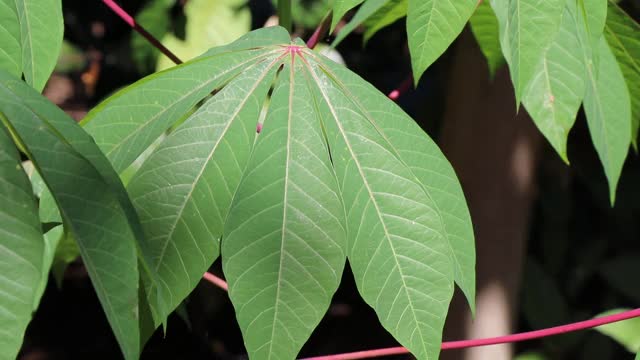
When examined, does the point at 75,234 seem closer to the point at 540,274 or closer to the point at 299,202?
the point at 299,202

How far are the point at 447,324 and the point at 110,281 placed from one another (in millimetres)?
1023

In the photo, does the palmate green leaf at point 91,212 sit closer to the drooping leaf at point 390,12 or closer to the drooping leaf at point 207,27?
the drooping leaf at point 390,12

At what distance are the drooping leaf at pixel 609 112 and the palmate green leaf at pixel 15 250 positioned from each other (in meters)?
0.46

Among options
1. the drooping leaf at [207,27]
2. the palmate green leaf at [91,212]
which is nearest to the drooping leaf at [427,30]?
the palmate green leaf at [91,212]

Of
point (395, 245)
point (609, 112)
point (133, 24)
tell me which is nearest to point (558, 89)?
point (609, 112)

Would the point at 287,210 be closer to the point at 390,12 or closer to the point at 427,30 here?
the point at 427,30

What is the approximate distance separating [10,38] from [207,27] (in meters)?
0.80

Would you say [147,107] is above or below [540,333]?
above

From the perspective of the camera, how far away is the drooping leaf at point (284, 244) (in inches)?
21.1

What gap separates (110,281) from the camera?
467 millimetres

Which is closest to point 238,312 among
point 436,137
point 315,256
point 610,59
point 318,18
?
point 315,256

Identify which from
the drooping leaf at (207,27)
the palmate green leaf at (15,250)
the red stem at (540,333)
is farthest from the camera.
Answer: the drooping leaf at (207,27)

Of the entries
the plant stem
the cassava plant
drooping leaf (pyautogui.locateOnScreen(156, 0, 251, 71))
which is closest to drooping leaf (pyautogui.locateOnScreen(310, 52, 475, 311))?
the cassava plant

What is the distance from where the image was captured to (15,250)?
1.42 ft
